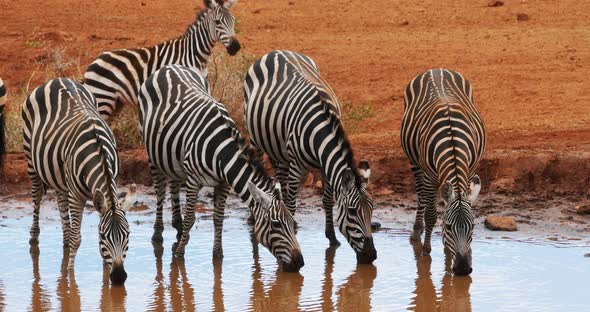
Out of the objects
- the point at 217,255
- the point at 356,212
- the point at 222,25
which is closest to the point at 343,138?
the point at 356,212

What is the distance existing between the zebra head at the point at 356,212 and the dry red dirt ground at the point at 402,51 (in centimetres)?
305

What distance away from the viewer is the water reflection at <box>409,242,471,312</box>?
8.80 meters

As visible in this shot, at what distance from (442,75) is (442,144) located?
1.45 metres

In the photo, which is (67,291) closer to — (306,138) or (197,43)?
(306,138)

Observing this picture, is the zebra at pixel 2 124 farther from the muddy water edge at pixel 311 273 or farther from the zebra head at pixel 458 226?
→ the zebra head at pixel 458 226

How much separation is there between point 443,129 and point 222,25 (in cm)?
405

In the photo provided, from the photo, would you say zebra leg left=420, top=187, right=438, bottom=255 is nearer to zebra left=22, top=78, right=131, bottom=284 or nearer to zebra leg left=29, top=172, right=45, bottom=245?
zebra left=22, top=78, right=131, bottom=284

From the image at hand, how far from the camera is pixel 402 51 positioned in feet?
62.6

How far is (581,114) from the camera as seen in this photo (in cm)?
1523

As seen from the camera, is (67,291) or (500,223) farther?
(500,223)

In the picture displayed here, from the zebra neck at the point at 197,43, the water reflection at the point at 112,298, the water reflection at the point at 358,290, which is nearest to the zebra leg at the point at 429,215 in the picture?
the water reflection at the point at 358,290

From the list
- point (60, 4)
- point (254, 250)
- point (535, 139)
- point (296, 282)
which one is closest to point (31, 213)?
point (254, 250)

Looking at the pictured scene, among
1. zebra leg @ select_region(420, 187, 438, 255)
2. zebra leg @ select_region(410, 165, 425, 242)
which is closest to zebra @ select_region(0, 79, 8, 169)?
zebra leg @ select_region(410, 165, 425, 242)

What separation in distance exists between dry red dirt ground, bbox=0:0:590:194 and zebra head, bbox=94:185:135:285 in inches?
176
